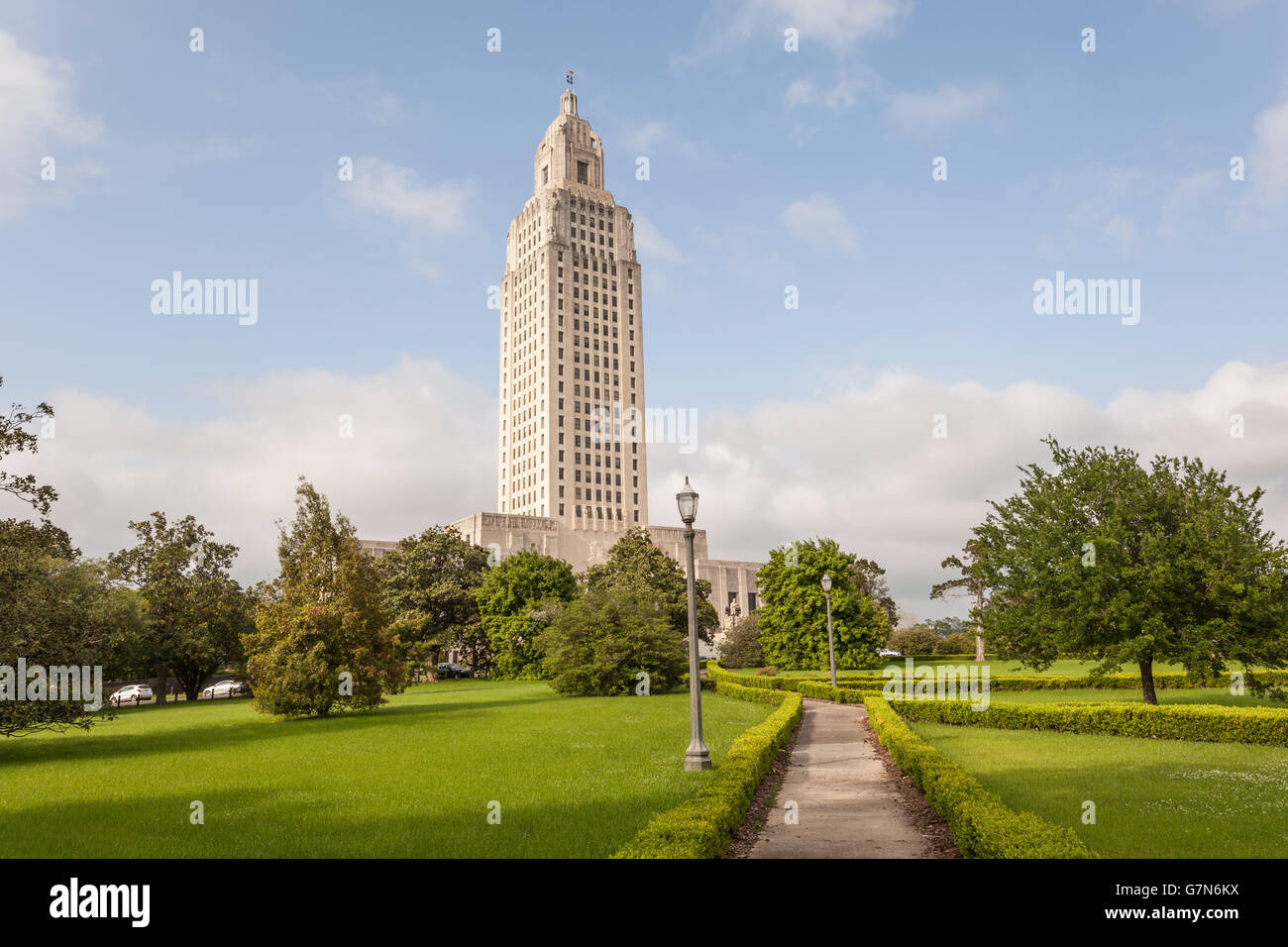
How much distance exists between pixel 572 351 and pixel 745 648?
239 ft

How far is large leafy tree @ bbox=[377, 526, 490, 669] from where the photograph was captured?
6556 centimetres

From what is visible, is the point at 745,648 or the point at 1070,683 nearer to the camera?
the point at 1070,683

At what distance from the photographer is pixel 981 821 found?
8.88 metres

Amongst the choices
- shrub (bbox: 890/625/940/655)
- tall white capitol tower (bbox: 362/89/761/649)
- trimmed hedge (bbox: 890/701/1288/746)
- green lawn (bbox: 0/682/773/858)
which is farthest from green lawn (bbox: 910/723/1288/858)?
tall white capitol tower (bbox: 362/89/761/649)

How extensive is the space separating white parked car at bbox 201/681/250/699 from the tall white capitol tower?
194 feet

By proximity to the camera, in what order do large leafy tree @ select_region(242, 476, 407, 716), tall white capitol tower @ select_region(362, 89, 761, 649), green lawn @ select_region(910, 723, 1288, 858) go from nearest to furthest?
green lawn @ select_region(910, 723, 1288, 858)
large leafy tree @ select_region(242, 476, 407, 716)
tall white capitol tower @ select_region(362, 89, 761, 649)

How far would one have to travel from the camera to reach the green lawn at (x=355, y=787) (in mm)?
10117

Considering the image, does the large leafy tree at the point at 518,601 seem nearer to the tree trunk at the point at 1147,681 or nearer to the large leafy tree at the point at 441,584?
the large leafy tree at the point at 441,584

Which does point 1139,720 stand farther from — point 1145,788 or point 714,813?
point 714,813

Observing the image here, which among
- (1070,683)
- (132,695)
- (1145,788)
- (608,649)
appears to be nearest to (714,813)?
(1145,788)

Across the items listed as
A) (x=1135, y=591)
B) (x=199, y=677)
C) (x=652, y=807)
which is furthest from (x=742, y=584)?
(x=652, y=807)

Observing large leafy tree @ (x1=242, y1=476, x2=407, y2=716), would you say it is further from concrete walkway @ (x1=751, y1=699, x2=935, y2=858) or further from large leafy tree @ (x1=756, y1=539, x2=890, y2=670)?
large leafy tree @ (x1=756, y1=539, x2=890, y2=670)

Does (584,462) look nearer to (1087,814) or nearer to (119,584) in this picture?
(119,584)
